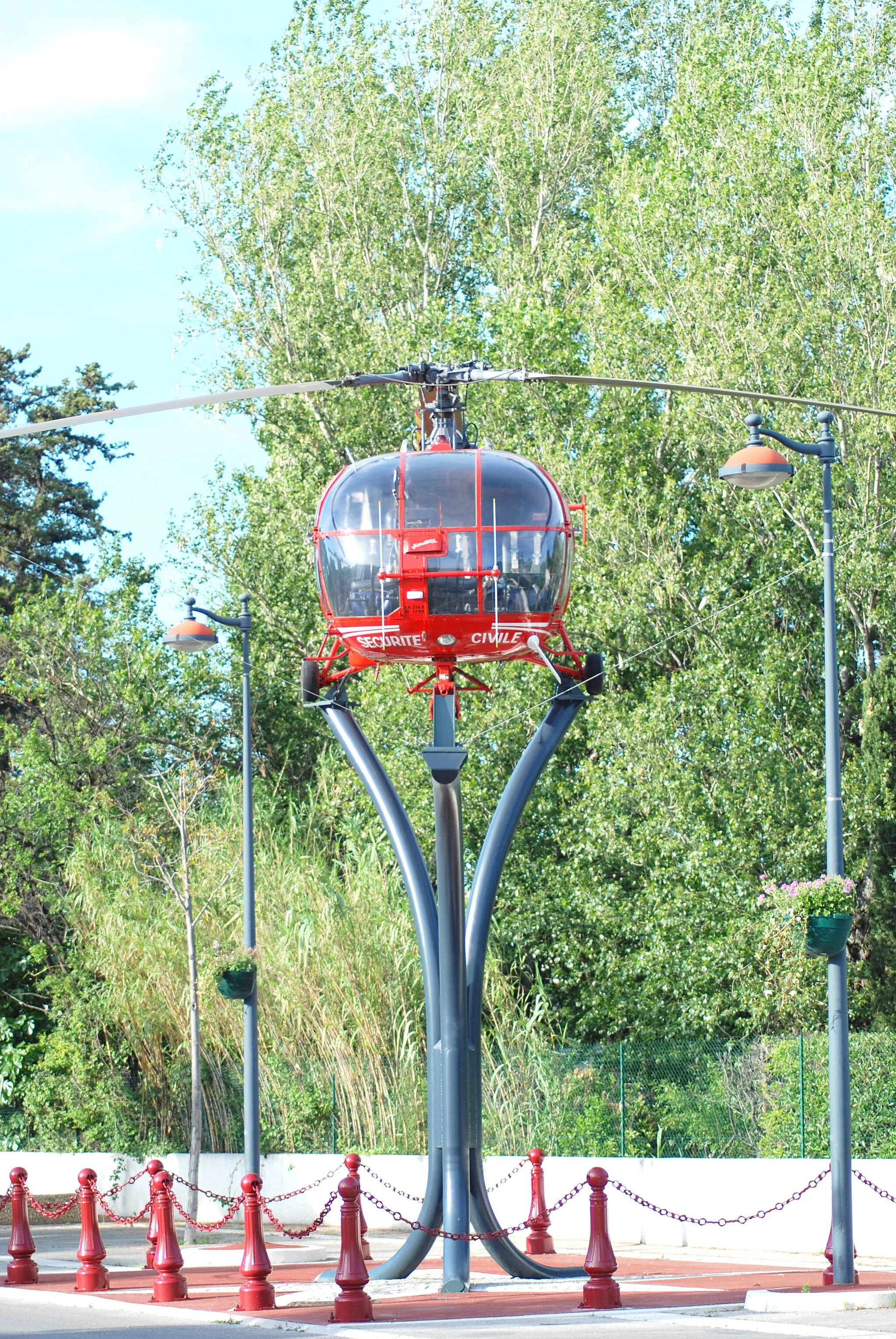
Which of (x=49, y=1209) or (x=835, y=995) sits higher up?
(x=835, y=995)

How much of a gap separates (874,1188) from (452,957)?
4.98 m

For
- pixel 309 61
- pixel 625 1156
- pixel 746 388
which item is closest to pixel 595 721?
pixel 746 388

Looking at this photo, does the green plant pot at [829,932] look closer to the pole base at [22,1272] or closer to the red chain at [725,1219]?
the red chain at [725,1219]

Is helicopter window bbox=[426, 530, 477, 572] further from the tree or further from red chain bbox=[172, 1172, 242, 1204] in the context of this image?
the tree

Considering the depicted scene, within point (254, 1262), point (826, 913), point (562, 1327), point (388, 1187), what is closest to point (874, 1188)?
point (826, 913)

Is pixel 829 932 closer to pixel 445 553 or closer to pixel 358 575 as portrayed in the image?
pixel 445 553

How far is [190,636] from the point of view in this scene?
21.0m

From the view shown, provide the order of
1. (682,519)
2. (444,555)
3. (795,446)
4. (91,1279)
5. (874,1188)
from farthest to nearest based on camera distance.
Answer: (682,519)
(874,1188)
(91,1279)
(795,446)
(444,555)

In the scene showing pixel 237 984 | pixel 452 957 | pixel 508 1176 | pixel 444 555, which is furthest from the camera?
pixel 508 1176

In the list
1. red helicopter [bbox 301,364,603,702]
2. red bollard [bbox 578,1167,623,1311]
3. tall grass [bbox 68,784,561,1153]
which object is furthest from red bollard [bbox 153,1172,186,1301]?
tall grass [bbox 68,784,561,1153]

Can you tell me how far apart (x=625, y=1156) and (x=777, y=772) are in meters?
6.53

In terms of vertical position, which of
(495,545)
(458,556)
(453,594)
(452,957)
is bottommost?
(452,957)

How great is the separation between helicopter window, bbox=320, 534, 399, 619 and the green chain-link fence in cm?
899

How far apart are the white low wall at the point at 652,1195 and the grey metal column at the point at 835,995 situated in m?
3.59
